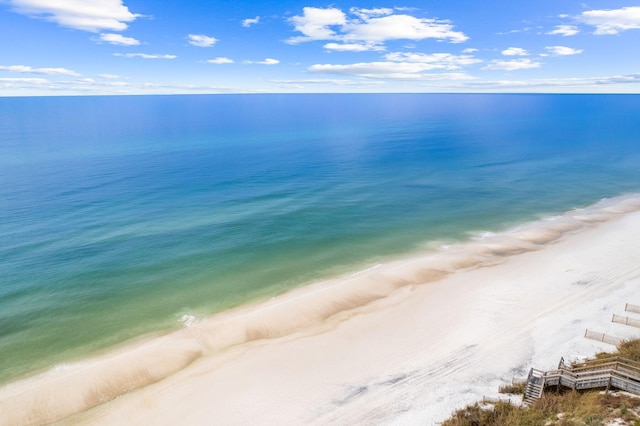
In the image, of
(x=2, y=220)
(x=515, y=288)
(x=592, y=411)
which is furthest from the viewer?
(x=2, y=220)

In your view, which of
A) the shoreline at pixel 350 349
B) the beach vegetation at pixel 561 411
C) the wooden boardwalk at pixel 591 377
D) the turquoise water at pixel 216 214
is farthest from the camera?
the turquoise water at pixel 216 214

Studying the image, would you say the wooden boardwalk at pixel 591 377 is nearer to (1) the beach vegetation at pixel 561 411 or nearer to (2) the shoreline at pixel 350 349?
A: (1) the beach vegetation at pixel 561 411

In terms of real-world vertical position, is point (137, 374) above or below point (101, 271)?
below

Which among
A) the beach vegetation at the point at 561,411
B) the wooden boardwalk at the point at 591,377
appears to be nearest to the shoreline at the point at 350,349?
the beach vegetation at the point at 561,411

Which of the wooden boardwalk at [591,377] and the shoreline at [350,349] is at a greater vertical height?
the wooden boardwalk at [591,377]

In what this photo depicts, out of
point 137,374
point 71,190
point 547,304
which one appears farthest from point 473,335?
point 71,190

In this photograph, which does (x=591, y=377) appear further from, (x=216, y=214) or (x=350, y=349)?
(x=216, y=214)

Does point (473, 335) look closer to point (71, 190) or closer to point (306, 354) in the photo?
point (306, 354)
